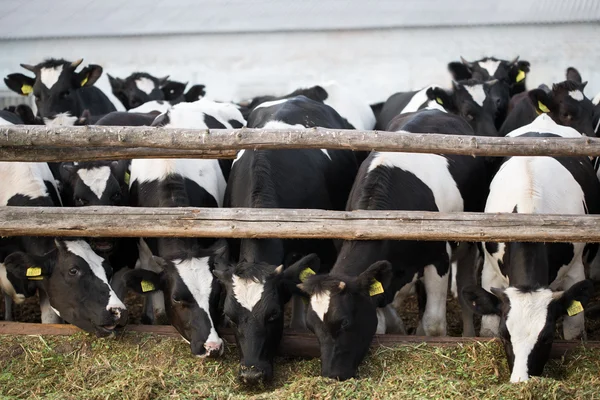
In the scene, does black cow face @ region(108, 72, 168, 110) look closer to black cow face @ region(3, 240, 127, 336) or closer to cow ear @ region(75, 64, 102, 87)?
cow ear @ region(75, 64, 102, 87)

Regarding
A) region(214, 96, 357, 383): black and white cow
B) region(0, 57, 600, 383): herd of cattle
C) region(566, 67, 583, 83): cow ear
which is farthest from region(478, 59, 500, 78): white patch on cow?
region(214, 96, 357, 383): black and white cow

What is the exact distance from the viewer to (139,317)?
7965mm

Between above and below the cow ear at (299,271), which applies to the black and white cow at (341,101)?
above

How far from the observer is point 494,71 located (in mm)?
10734

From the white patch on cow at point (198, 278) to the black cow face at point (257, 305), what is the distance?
0.55 ft

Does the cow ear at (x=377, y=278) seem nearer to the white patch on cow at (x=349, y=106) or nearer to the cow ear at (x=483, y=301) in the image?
the cow ear at (x=483, y=301)

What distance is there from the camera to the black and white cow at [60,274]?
6.24 meters

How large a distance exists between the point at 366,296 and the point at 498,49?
10864 mm

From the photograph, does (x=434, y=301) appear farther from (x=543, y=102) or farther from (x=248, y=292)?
(x=543, y=102)

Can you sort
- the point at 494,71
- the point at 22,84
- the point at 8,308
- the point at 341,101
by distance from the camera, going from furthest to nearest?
the point at 494,71 < the point at 22,84 < the point at 341,101 < the point at 8,308

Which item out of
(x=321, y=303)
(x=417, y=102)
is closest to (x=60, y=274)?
(x=321, y=303)

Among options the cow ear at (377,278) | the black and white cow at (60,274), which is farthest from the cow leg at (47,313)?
the cow ear at (377,278)

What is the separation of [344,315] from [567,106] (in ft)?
13.5

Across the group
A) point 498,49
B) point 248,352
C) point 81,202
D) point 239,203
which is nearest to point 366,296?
point 248,352
